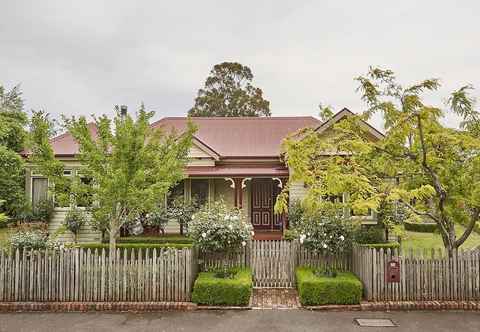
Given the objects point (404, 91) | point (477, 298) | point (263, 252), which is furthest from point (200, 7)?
point (477, 298)

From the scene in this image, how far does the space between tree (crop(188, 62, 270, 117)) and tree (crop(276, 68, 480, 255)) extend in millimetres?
33929

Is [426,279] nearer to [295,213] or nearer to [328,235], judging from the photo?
[328,235]

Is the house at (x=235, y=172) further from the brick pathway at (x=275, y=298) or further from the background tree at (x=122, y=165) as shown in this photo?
the brick pathway at (x=275, y=298)

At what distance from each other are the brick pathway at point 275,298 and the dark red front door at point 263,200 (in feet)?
29.3

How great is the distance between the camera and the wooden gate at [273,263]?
10.6 meters

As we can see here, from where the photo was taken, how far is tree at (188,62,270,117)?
44094 millimetres

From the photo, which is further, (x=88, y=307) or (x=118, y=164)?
(x=118, y=164)

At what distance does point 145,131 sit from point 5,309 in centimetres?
533

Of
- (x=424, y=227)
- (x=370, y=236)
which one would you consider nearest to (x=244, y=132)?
(x=370, y=236)

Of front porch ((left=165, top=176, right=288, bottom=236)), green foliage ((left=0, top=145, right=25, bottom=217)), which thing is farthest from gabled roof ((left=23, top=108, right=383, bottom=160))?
front porch ((left=165, top=176, right=288, bottom=236))

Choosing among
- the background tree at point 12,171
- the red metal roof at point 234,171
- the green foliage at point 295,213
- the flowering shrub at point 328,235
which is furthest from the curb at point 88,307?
the background tree at point 12,171

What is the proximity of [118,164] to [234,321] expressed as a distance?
194 inches

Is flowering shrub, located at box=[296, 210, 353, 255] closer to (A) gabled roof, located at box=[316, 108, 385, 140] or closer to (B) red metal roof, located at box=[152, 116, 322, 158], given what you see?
Answer: (A) gabled roof, located at box=[316, 108, 385, 140]

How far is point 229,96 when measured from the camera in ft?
148
